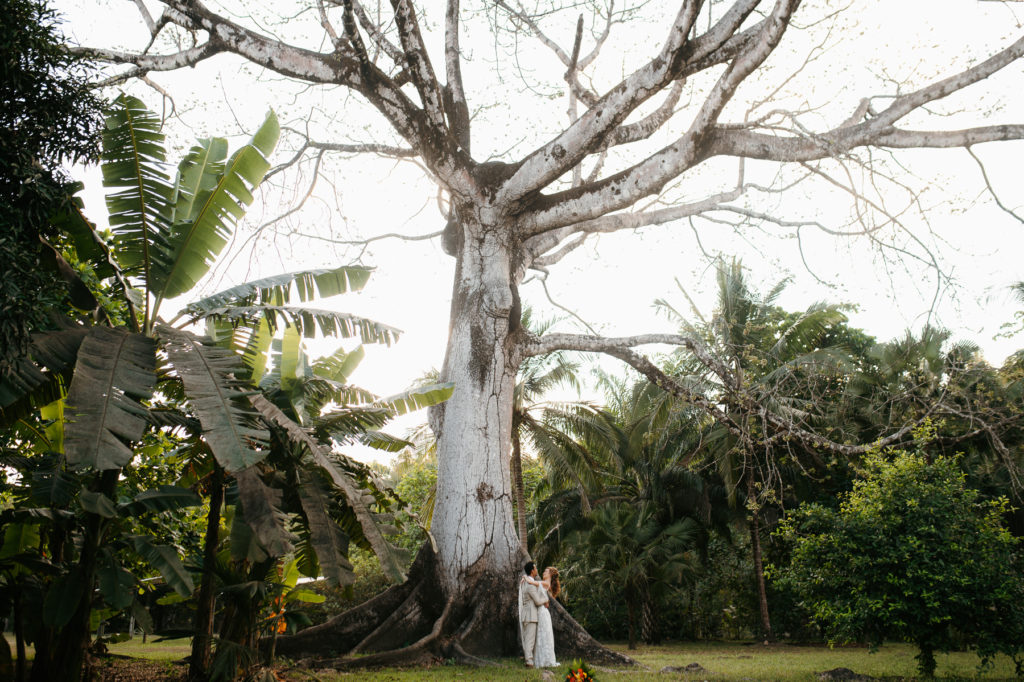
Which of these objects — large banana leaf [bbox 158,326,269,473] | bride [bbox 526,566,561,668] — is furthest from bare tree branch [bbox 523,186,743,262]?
large banana leaf [bbox 158,326,269,473]

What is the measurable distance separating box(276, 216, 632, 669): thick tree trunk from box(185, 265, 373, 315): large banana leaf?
3411 millimetres

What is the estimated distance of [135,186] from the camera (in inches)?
270

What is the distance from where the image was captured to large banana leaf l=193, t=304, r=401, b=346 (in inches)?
268

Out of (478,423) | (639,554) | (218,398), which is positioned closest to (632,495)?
(639,554)

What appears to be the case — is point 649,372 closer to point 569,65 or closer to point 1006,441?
point 569,65

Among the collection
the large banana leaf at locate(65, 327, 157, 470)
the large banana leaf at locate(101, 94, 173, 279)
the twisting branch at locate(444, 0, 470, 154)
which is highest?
the twisting branch at locate(444, 0, 470, 154)

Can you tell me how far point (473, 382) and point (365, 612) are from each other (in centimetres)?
366

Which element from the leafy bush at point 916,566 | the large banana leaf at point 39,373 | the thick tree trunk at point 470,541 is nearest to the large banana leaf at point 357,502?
the large banana leaf at point 39,373

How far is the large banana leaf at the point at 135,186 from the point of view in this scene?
268 inches

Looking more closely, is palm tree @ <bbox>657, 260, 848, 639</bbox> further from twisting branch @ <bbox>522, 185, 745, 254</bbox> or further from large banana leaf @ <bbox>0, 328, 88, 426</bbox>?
large banana leaf @ <bbox>0, 328, 88, 426</bbox>

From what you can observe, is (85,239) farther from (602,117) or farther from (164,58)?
(602,117)

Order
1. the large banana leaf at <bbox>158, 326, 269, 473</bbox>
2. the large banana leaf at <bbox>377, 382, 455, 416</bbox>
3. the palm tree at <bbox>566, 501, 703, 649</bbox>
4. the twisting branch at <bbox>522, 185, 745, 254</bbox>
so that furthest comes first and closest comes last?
the palm tree at <bbox>566, 501, 703, 649</bbox> → the twisting branch at <bbox>522, 185, 745, 254</bbox> → the large banana leaf at <bbox>377, 382, 455, 416</bbox> → the large banana leaf at <bbox>158, 326, 269, 473</bbox>

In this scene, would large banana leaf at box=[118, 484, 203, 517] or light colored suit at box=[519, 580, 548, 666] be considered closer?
large banana leaf at box=[118, 484, 203, 517]

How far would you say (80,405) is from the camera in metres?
4.61
